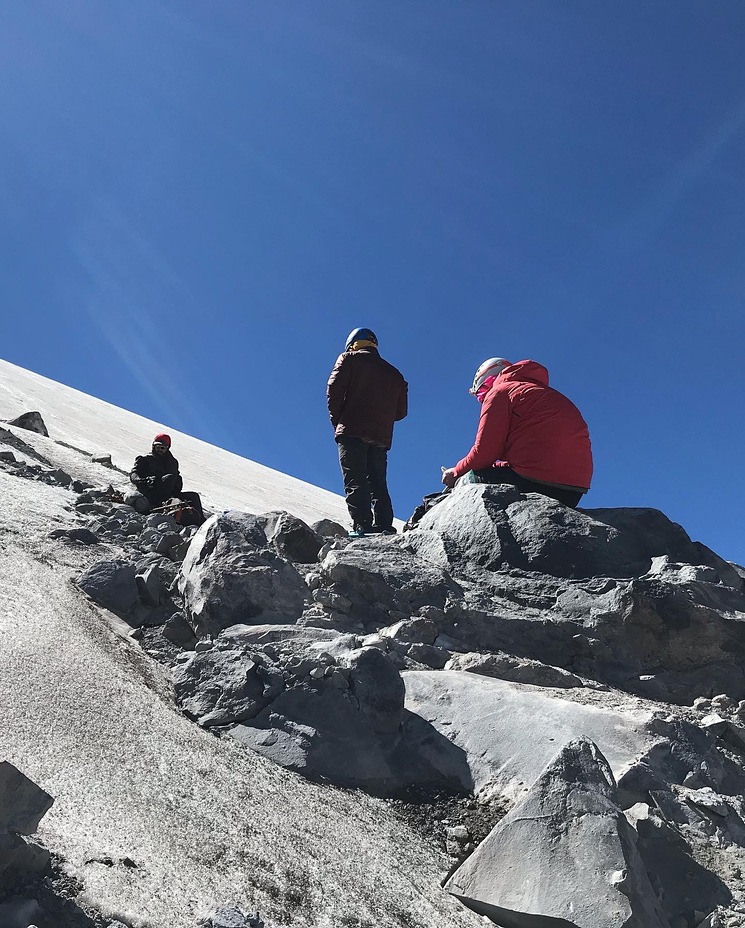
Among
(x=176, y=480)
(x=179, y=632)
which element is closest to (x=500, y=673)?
(x=179, y=632)

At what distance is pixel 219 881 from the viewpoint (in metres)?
2.21

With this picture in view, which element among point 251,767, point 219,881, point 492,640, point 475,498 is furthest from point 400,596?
point 219,881

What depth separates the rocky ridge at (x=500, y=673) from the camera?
253 centimetres

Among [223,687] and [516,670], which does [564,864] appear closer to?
[516,670]

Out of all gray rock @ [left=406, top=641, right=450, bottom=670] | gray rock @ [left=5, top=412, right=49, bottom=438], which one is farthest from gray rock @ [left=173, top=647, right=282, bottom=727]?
gray rock @ [left=5, top=412, right=49, bottom=438]

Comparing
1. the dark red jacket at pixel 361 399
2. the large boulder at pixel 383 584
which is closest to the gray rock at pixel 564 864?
the large boulder at pixel 383 584

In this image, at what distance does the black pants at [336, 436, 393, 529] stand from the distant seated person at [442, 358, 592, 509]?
A: 1.34 meters

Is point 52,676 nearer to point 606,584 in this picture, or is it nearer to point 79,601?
point 79,601

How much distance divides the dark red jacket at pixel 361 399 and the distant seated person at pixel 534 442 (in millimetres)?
1538

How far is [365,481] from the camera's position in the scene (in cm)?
680

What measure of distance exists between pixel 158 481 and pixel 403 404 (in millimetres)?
2989

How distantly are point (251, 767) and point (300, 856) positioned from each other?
0.53 metres

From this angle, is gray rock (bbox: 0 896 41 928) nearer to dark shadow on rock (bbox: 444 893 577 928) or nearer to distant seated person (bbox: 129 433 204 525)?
dark shadow on rock (bbox: 444 893 577 928)

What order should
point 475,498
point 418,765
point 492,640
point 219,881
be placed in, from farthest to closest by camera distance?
point 475,498 → point 492,640 → point 418,765 → point 219,881
